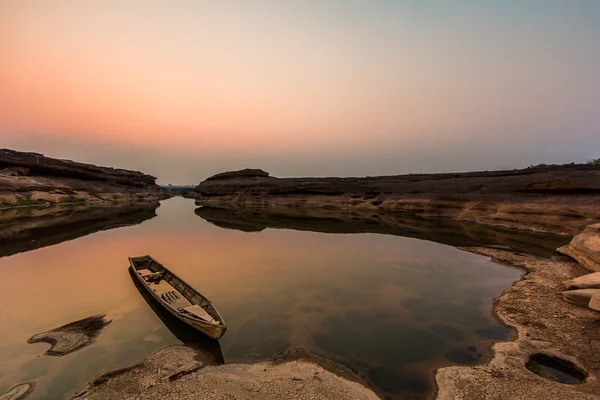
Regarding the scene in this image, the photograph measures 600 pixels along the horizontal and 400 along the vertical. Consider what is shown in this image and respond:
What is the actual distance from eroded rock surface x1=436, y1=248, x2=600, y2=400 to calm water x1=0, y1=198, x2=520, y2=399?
2.31 ft

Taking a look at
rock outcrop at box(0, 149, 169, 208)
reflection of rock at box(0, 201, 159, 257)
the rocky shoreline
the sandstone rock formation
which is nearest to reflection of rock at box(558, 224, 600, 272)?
the sandstone rock formation

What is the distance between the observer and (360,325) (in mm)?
12922

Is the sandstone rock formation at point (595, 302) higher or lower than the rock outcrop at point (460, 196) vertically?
lower

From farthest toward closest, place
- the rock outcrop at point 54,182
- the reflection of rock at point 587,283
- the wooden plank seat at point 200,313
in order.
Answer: the rock outcrop at point 54,182
the reflection of rock at point 587,283
the wooden plank seat at point 200,313

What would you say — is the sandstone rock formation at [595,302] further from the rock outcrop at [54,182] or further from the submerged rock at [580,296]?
the rock outcrop at [54,182]

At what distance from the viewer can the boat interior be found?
38.7 ft

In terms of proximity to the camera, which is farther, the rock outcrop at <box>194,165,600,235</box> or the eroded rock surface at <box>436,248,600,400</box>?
the rock outcrop at <box>194,165,600,235</box>

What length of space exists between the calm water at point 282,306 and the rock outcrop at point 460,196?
21.8 metres

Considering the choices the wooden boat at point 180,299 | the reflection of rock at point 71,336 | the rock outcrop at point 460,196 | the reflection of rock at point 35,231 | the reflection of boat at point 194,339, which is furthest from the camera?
the rock outcrop at point 460,196

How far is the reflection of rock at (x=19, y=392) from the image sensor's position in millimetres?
8188

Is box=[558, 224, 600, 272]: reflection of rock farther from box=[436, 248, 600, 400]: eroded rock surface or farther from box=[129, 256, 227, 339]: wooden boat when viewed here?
box=[129, 256, 227, 339]: wooden boat

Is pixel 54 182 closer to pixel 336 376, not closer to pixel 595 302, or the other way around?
pixel 336 376

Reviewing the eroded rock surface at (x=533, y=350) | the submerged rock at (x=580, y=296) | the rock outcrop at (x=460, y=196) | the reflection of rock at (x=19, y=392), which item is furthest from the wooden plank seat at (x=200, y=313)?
the rock outcrop at (x=460, y=196)

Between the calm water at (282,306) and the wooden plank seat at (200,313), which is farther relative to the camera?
the wooden plank seat at (200,313)
